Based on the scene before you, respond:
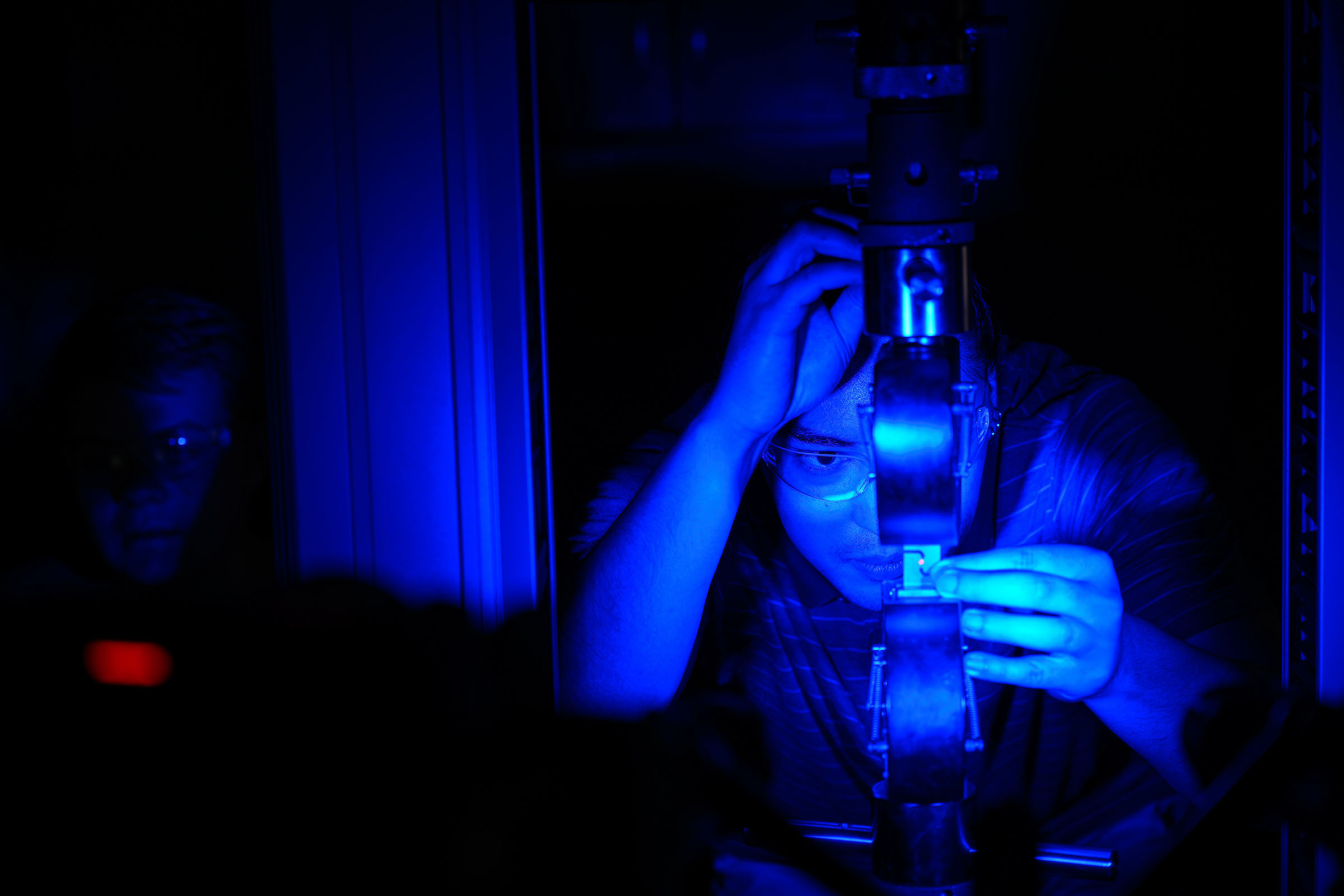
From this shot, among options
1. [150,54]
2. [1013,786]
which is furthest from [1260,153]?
[150,54]

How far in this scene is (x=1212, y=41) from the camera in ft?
2.50

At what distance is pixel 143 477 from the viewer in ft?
2.93

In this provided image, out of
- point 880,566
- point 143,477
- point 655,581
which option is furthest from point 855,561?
point 143,477

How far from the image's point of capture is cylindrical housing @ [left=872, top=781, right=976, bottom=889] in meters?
0.65

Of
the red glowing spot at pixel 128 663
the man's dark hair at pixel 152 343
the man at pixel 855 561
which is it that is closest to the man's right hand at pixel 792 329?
the man at pixel 855 561

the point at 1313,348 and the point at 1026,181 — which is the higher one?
the point at 1026,181

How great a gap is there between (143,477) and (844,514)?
1.78 ft

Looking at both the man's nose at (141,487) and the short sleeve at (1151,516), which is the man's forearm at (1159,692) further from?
the man's nose at (141,487)

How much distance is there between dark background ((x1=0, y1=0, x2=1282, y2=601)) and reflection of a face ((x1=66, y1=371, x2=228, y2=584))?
7cm

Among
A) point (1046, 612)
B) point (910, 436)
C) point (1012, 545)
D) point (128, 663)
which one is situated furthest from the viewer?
point (128, 663)

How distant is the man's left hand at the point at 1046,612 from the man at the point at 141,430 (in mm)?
583

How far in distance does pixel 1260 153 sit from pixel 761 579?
456mm

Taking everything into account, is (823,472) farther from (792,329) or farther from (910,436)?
(910,436)

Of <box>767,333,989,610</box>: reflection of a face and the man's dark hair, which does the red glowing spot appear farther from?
<box>767,333,989,610</box>: reflection of a face
